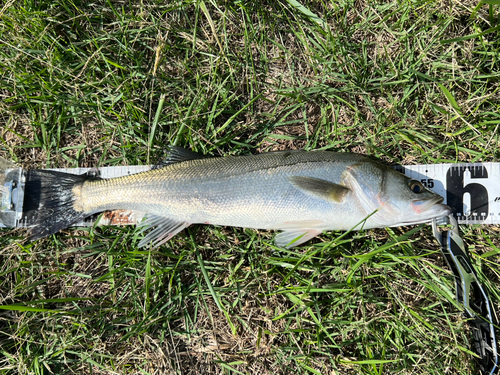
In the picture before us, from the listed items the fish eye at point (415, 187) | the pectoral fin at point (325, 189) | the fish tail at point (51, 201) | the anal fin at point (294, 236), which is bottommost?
the fish tail at point (51, 201)

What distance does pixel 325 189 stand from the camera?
119 inches

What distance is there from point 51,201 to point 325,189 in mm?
2989

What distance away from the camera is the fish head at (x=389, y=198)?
299cm

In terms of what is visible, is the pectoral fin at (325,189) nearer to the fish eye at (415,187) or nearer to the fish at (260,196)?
the fish at (260,196)

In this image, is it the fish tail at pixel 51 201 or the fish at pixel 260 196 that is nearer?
the fish at pixel 260 196

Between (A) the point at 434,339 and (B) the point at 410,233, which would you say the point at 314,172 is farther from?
(A) the point at 434,339

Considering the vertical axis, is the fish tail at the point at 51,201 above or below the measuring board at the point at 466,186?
below

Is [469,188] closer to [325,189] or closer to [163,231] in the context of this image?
[325,189]

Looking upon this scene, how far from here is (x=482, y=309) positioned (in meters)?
3.16

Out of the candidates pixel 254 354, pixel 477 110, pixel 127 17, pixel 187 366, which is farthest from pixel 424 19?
pixel 187 366

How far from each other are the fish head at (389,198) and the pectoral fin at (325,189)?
0.12m

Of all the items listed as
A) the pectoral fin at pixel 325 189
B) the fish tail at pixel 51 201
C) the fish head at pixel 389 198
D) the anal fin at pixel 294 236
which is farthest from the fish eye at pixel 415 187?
the fish tail at pixel 51 201

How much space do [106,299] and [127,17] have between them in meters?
3.23

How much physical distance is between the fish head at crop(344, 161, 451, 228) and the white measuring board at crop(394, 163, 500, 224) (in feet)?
1.55
